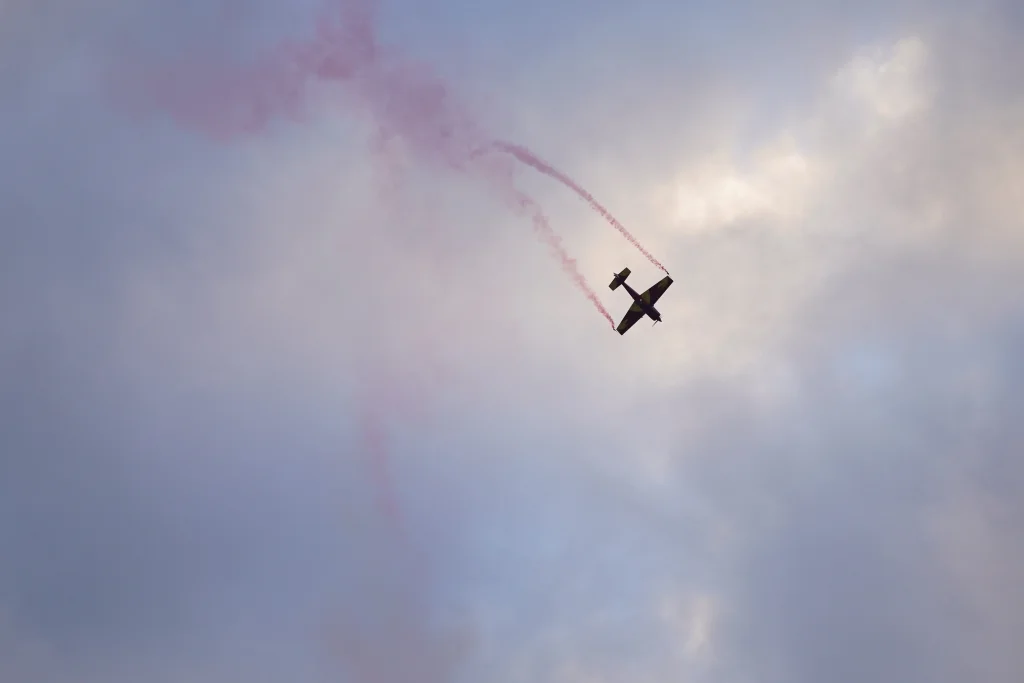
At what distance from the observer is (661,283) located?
125938 mm

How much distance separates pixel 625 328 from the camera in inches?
4943

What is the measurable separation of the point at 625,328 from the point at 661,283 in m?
7.47
